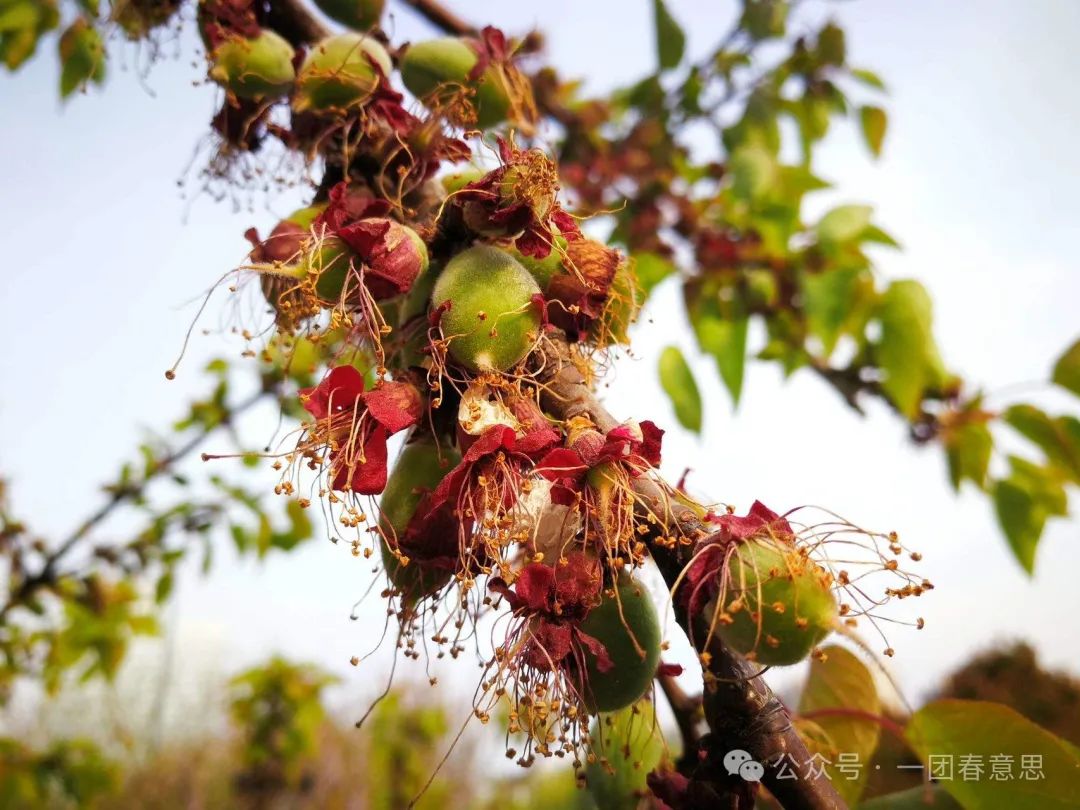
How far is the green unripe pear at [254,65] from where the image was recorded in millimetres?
1041

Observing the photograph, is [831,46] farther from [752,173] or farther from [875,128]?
[752,173]

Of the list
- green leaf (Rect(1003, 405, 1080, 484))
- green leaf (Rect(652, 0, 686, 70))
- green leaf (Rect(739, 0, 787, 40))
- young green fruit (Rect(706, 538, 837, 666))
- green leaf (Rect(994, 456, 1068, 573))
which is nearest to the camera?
young green fruit (Rect(706, 538, 837, 666))

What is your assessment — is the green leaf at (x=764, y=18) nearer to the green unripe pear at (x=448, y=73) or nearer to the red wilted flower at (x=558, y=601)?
the green unripe pear at (x=448, y=73)

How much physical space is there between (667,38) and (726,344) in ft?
3.47

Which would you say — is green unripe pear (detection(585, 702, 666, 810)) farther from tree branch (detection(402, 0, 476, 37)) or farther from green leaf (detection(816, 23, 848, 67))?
green leaf (detection(816, 23, 848, 67))

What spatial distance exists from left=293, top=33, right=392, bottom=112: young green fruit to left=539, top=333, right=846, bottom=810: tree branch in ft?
2.12

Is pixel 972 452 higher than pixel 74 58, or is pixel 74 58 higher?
pixel 74 58

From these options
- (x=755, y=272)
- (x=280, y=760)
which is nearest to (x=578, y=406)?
(x=755, y=272)

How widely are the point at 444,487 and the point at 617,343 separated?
1.21 feet

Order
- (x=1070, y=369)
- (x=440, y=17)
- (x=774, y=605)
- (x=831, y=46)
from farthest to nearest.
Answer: (x=831, y=46) → (x=1070, y=369) → (x=440, y=17) → (x=774, y=605)

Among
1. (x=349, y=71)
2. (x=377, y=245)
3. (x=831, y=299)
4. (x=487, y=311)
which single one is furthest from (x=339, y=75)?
(x=831, y=299)

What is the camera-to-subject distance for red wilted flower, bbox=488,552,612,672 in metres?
0.75

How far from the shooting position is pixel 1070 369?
5.99 ft

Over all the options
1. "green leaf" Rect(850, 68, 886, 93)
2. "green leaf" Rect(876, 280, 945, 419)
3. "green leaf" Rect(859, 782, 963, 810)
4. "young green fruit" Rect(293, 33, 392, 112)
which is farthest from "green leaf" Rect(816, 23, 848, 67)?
"green leaf" Rect(859, 782, 963, 810)
